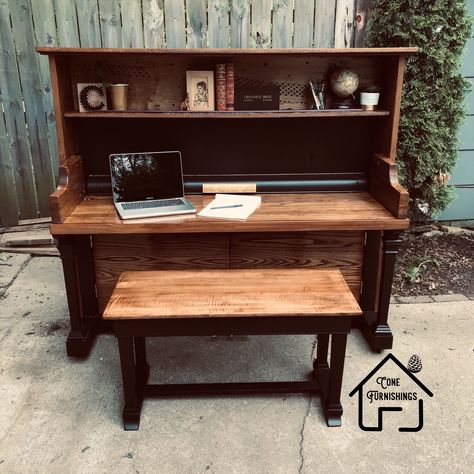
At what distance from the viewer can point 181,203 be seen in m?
2.78

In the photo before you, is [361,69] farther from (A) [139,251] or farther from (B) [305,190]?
(A) [139,251]

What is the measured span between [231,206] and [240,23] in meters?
2.11

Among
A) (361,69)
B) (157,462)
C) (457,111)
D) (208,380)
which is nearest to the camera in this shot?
(157,462)

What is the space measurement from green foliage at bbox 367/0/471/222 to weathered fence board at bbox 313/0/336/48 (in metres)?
0.35

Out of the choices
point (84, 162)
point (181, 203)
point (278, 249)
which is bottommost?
point (278, 249)

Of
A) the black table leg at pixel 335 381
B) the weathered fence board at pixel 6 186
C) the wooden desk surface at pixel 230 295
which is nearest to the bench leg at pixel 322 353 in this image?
the black table leg at pixel 335 381

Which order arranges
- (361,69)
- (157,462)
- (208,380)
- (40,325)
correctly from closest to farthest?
(157,462) < (208,380) < (361,69) < (40,325)

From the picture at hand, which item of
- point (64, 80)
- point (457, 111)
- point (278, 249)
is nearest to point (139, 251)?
point (278, 249)

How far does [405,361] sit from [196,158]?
164 centimetres

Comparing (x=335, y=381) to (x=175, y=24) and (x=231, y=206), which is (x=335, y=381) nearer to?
(x=231, y=206)

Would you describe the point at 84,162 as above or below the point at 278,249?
above

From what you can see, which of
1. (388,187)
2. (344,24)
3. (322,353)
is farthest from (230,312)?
(344,24)

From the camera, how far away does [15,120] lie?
4301mm

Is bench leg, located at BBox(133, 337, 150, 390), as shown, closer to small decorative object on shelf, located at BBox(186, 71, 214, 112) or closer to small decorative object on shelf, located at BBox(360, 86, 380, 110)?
small decorative object on shelf, located at BBox(186, 71, 214, 112)
